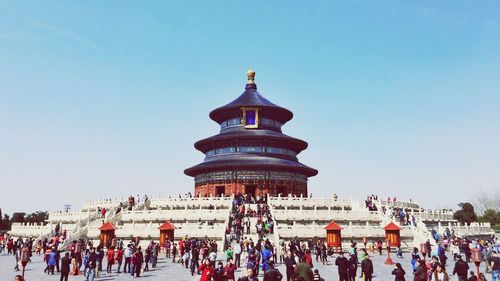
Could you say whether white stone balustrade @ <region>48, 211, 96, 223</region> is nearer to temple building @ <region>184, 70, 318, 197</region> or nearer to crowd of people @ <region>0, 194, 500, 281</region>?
crowd of people @ <region>0, 194, 500, 281</region>

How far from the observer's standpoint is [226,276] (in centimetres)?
1316

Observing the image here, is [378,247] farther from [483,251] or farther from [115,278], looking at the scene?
[115,278]

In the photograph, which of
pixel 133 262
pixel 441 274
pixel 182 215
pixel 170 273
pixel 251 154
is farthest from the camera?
pixel 251 154

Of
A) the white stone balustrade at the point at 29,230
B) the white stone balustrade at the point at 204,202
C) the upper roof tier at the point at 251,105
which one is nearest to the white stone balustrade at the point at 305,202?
the white stone balustrade at the point at 204,202

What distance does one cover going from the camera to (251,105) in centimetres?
5806

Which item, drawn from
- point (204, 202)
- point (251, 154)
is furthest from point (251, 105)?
point (204, 202)

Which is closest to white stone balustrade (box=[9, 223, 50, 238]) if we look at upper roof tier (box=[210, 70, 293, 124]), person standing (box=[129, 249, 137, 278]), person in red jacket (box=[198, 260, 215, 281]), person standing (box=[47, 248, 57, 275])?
person standing (box=[47, 248, 57, 275])

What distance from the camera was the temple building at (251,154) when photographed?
52031 mm

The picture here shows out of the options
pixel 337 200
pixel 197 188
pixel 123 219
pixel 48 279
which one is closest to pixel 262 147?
pixel 197 188

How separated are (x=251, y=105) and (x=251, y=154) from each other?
24.2 ft

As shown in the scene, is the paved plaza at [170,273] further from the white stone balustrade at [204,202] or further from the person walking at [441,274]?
the white stone balustrade at [204,202]

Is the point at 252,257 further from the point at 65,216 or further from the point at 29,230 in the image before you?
the point at 65,216

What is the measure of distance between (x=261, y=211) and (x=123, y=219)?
11535 millimetres

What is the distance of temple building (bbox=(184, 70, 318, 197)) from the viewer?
52.0 m
